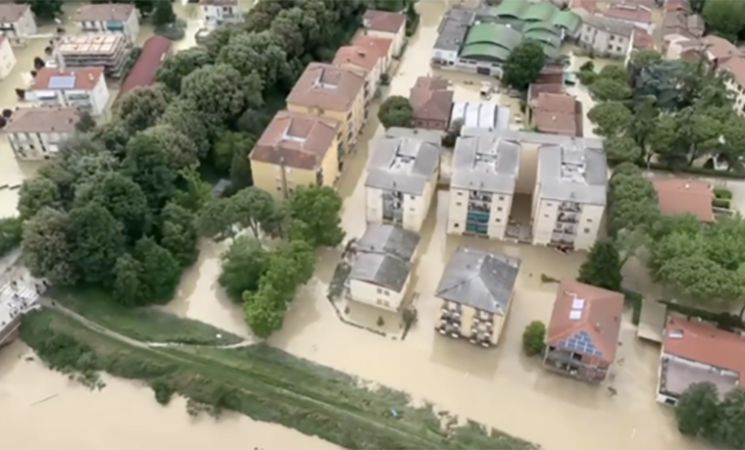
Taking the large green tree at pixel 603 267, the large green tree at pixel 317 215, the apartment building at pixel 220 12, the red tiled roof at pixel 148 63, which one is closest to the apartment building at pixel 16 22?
the red tiled roof at pixel 148 63

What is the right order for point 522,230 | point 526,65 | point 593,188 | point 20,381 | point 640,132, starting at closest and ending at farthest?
point 20,381 < point 593,188 < point 522,230 < point 640,132 < point 526,65

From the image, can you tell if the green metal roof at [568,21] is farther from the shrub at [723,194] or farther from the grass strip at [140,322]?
the grass strip at [140,322]

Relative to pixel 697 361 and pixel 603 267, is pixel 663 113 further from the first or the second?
pixel 697 361

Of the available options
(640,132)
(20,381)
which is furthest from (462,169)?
(20,381)

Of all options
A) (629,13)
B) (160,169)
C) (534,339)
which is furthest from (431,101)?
(629,13)

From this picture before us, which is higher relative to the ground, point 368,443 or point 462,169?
point 462,169

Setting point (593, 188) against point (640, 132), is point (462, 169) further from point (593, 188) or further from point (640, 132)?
point (640, 132)

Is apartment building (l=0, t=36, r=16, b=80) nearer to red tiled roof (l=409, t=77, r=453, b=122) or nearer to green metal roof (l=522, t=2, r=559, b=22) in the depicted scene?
red tiled roof (l=409, t=77, r=453, b=122)
